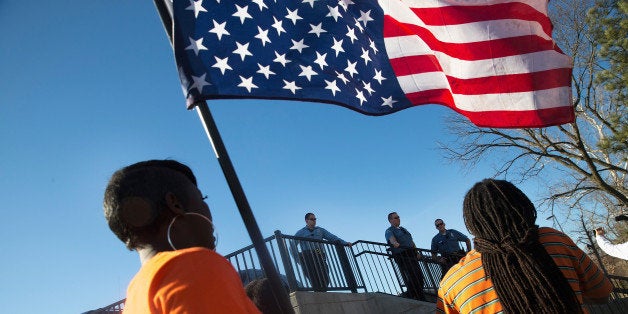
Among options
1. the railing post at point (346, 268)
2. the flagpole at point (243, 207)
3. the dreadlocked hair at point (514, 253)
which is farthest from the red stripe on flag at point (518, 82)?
the railing post at point (346, 268)

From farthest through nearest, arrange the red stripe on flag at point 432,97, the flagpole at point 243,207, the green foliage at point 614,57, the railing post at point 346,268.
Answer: the green foliage at point 614,57 < the railing post at point 346,268 < the red stripe on flag at point 432,97 < the flagpole at point 243,207

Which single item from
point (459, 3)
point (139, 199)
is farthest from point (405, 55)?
point (139, 199)

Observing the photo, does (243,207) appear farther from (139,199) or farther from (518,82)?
(518,82)

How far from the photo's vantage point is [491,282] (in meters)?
2.33

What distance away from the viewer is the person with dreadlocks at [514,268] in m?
2.23

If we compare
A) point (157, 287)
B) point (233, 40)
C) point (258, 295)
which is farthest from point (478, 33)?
point (157, 287)

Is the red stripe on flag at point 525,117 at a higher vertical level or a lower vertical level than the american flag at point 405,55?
lower

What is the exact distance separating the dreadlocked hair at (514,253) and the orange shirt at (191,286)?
4.56ft

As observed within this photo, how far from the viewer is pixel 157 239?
1610 mm

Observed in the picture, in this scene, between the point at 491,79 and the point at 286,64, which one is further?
the point at 491,79

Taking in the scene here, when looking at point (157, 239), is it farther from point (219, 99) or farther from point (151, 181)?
point (219, 99)

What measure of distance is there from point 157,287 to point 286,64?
224 cm

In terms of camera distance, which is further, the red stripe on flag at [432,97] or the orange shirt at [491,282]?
the red stripe on flag at [432,97]

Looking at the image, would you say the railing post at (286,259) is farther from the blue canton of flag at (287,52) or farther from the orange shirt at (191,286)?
the orange shirt at (191,286)
